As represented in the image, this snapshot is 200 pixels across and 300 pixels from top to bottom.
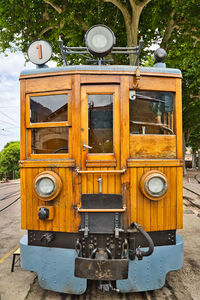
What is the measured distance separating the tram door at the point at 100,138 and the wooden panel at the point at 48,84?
27cm

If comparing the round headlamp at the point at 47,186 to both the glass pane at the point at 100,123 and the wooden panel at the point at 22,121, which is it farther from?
the glass pane at the point at 100,123

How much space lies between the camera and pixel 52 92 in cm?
323

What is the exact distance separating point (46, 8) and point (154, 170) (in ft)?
35.5

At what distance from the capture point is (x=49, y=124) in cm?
322

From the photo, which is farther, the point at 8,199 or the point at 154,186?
the point at 8,199

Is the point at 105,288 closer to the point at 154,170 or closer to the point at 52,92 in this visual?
the point at 154,170

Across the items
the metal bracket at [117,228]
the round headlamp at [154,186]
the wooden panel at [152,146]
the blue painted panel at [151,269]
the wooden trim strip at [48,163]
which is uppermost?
the wooden panel at [152,146]

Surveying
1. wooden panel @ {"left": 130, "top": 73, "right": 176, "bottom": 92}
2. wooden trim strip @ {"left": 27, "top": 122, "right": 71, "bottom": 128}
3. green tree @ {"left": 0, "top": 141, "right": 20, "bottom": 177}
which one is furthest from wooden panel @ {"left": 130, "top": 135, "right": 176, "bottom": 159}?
green tree @ {"left": 0, "top": 141, "right": 20, "bottom": 177}

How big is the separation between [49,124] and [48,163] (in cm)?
55

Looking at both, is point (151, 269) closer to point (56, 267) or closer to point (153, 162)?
point (56, 267)

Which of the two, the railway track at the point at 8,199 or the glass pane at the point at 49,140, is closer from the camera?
the glass pane at the point at 49,140

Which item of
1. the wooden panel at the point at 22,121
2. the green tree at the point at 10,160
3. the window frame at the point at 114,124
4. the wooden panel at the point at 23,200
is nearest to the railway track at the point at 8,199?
the wooden panel at the point at 23,200

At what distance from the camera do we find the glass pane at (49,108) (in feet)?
10.7

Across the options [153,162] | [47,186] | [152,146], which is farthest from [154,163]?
[47,186]
